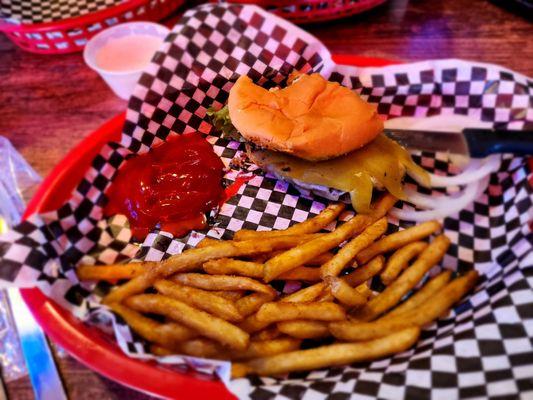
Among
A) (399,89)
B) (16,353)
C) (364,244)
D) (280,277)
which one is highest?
(399,89)

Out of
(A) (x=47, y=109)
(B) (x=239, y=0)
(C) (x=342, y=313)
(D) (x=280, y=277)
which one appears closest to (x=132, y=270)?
(D) (x=280, y=277)

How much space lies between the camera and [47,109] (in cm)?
236

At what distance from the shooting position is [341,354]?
128 centimetres

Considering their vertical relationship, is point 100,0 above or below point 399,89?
above

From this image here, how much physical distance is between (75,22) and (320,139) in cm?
180

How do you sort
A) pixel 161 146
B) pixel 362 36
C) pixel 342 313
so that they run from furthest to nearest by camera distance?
pixel 362 36 → pixel 161 146 → pixel 342 313

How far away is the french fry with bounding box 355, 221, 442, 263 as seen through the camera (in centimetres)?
153

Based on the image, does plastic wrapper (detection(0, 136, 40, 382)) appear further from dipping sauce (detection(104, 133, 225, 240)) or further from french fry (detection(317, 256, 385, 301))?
→ french fry (detection(317, 256, 385, 301))

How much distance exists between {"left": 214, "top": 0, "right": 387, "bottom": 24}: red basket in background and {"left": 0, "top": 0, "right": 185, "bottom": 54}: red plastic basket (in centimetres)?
72

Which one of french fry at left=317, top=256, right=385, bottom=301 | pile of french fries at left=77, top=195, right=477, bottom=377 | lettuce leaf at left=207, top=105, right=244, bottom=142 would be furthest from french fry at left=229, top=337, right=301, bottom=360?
lettuce leaf at left=207, top=105, right=244, bottom=142

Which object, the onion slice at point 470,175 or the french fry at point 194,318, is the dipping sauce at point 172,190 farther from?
the onion slice at point 470,175

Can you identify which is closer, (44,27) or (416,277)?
(416,277)

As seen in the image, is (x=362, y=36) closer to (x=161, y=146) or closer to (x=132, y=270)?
(x=161, y=146)

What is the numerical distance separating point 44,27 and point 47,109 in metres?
0.52
